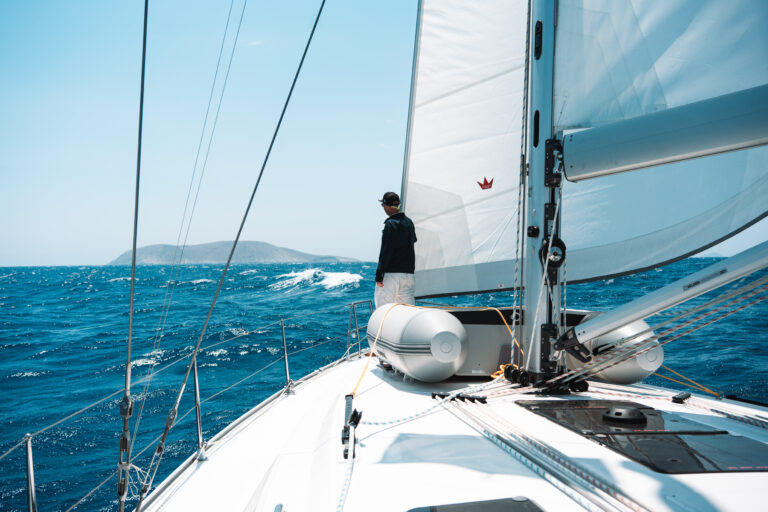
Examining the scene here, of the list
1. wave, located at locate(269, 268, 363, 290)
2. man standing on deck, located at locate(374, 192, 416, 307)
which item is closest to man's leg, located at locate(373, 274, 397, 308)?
man standing on deck, located at locate(374, 192, 416, 307)

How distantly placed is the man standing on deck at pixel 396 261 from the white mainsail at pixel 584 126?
10.8 inches

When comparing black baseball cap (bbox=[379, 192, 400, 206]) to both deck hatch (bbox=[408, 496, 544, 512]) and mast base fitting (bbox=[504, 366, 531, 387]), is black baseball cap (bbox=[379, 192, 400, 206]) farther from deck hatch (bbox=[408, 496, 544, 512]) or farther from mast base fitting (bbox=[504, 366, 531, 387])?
deck hatch (bbox=[408, 496, 544, 512])

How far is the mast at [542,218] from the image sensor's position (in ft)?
7.36

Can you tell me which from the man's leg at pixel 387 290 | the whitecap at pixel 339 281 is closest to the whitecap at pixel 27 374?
the man's leg at pixel 387 290

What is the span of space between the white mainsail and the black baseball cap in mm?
142

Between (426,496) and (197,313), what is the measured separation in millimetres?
11531

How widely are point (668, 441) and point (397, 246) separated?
75.7 inches

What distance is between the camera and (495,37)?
130 inches

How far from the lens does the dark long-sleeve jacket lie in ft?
10.2

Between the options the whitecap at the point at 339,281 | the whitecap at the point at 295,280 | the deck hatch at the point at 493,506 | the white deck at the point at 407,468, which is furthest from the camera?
the whitecap at the point at 295,280

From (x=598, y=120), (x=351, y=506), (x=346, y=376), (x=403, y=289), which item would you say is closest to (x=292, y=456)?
(x=351, y=506)

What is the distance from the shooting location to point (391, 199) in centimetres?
336

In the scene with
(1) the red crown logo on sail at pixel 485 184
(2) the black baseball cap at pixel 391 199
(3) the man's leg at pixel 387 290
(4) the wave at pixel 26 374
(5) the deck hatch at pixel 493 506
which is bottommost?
(4) the wave at pixel 26 374

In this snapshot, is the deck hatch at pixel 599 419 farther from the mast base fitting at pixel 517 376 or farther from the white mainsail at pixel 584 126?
the white mainsail at pixel 584 126
